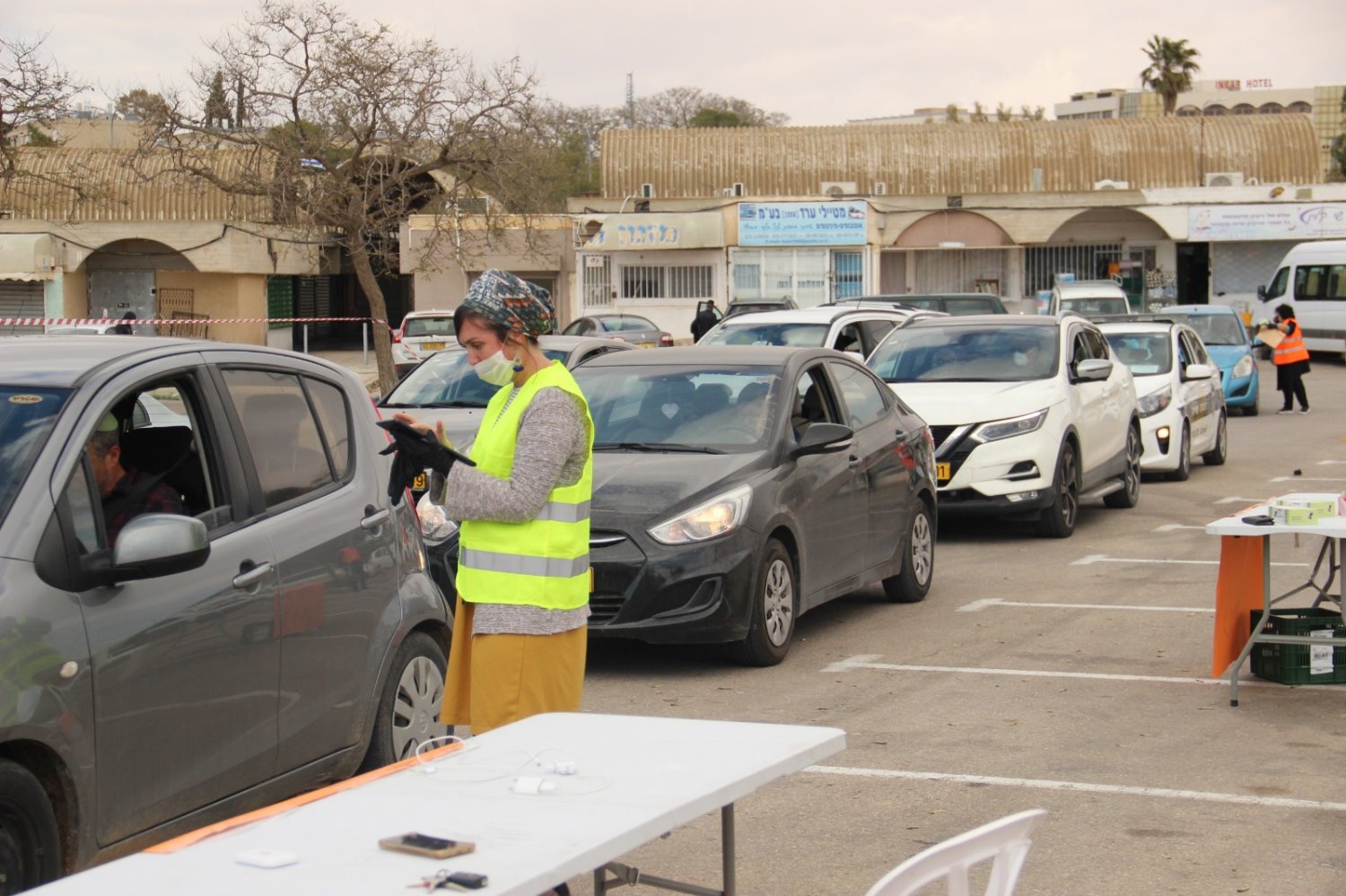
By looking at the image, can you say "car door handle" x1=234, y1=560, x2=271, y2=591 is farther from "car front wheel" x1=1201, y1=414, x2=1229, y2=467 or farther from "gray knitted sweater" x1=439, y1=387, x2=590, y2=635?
"car front wheel" x1=1201, y1=414, x2=1229, y2=467

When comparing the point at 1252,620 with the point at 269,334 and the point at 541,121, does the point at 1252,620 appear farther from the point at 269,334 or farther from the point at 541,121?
the point at 269,334

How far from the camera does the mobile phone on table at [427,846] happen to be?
8.85 ft

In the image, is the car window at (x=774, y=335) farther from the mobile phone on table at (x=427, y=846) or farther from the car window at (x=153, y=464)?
the mobile phone on table at (x=427, y=846)

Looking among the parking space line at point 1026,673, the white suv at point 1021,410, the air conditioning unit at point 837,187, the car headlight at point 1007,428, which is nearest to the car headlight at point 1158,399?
the white suv at point 1021,410

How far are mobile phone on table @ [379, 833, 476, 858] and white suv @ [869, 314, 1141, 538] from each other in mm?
10849

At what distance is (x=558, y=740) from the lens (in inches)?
137

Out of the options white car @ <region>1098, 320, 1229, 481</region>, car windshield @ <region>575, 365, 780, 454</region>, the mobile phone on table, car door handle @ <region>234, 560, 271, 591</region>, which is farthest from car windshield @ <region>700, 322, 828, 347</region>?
the mobile phone on table

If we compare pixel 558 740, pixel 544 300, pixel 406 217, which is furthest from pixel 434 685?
pixel 406 217

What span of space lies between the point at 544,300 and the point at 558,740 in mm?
1686

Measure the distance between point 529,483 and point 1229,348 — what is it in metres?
24.4

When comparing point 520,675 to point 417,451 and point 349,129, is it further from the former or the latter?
point 349,129

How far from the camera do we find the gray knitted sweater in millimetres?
4535

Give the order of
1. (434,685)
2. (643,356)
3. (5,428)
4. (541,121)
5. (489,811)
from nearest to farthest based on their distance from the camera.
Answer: (489,811), (5,428), (434,685), (643,356), (541,121)

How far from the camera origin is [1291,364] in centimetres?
2703
